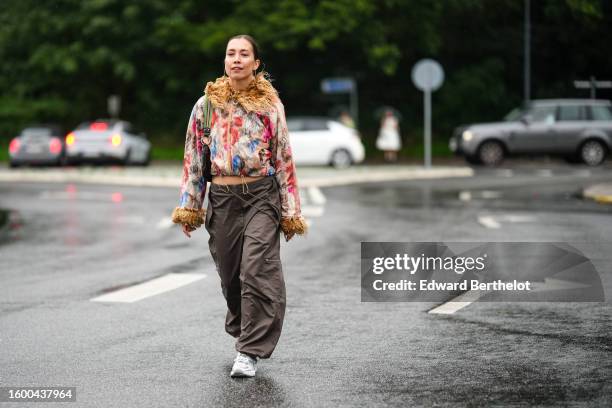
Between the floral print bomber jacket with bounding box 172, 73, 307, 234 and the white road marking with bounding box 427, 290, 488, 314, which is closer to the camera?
the floral print bomber jacket with bounding box 172, 73, 307, 234

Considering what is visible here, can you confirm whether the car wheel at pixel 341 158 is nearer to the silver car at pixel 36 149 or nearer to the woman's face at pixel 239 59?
the silver car at pixel 36 149

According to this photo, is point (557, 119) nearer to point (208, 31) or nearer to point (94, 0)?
point (208, 31)

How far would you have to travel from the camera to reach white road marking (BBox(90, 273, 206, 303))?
9.51 meters

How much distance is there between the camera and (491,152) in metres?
34.0

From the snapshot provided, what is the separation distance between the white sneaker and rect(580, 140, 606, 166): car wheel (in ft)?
96.1

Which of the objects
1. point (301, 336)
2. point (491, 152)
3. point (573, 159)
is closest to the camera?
point (301, 336)

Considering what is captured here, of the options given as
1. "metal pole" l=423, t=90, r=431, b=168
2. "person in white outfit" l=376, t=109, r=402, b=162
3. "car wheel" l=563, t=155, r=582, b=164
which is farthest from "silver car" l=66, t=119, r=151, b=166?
"car wheel" l=563, t=155, r=582, b=164

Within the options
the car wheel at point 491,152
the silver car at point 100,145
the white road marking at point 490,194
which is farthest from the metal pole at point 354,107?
the white road marking at point 490,194

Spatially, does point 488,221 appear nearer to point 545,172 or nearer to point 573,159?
point 545,172

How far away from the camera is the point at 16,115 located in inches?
1864

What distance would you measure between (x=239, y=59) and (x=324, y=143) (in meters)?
27.5

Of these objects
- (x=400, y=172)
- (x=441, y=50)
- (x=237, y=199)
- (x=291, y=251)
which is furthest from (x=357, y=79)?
(x=237, y=199)

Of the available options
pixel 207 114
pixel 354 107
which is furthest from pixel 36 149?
pixel 207 114

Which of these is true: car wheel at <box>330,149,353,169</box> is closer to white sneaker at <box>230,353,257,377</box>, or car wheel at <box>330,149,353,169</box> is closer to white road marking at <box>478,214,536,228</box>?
white road marking at <box>478,214,536,228</box>
